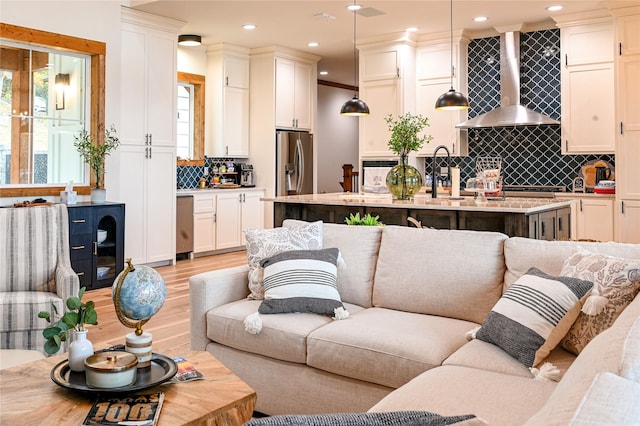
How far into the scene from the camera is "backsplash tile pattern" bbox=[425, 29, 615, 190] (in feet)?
22.2

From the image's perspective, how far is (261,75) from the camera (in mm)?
8211

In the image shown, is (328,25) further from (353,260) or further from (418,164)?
(353,260)

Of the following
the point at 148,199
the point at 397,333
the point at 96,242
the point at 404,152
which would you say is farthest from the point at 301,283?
the point at 148,199

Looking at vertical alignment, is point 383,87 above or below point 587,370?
above

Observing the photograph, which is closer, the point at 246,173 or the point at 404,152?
the point at 404,152

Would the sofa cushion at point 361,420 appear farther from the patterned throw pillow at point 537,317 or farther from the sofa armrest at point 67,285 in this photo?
the sofa armrest at point 67,285

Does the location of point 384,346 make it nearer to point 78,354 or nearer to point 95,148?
point 78,354

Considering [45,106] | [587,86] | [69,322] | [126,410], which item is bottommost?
[126,410]

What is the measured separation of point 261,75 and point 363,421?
7675mm

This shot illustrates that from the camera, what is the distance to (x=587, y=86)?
6406mm

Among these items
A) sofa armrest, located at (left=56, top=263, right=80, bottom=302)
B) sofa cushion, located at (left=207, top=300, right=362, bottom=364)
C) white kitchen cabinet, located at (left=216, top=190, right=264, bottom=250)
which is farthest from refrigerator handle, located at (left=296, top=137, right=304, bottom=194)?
sofa cushion, located at (left=207, top=300, right=362, bottom=364)

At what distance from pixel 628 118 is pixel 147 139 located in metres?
5.04

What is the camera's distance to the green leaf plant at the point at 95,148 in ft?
18.5

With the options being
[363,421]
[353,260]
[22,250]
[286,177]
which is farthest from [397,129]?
[363,421]
